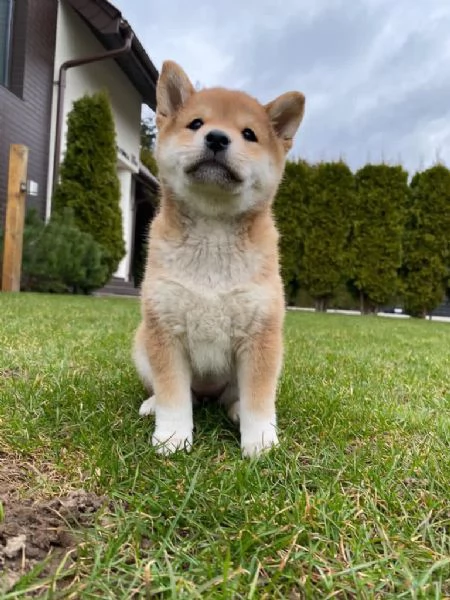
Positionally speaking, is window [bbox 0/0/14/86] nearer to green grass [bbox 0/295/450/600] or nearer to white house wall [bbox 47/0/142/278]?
white house wall [bbox 47/0/142/278]

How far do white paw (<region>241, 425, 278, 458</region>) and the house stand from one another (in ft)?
28.8

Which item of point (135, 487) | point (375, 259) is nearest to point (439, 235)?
point (375, 259)

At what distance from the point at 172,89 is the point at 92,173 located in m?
9.29

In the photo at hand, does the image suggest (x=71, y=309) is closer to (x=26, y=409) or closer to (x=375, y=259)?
(x=26, y=409)

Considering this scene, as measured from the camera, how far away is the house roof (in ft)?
34.8

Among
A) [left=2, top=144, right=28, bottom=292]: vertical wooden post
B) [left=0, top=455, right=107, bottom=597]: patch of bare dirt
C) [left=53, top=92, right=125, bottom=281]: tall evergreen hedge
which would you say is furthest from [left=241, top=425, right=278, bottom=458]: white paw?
[left=53, top=92, right=125, bottom=281]: tall evergreen hedge

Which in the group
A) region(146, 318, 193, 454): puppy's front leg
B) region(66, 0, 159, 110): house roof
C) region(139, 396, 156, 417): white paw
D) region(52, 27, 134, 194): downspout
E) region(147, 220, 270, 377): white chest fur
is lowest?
region(139, 396, 156, 417): white paw

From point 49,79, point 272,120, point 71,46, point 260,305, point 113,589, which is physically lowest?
point 113,589

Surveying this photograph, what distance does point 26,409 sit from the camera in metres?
2.04

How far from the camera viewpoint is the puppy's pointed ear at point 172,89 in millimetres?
2113

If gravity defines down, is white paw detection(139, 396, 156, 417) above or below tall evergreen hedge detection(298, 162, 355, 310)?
below

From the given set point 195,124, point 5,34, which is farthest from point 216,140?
point 5,34

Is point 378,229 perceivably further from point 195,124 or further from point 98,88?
point 195,124

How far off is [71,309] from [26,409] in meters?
4.49
